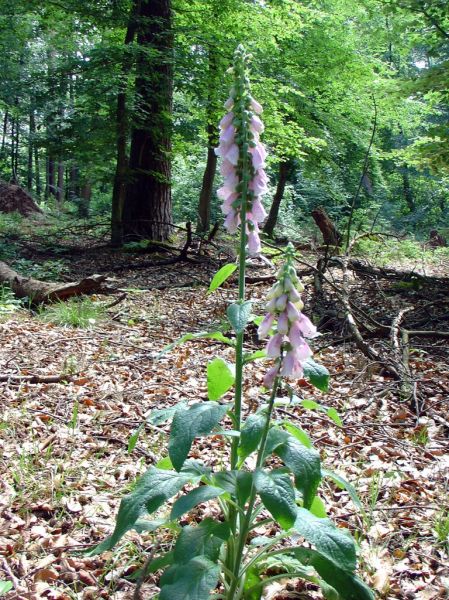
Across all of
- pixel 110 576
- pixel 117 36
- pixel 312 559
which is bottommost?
pixel 110 576

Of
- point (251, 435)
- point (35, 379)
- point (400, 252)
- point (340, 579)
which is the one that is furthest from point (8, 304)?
point (400, 252)

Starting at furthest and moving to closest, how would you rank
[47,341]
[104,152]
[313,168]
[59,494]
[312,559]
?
[313,168]
[104,152]
[47,341]
[59,494]
[312,559]

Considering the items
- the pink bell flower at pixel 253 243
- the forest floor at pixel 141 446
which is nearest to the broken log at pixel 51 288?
the forest floor at pixel 141 446

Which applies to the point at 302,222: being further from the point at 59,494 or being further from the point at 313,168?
the point at 59,494

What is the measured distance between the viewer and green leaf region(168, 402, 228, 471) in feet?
4.63

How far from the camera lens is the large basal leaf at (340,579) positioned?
5.00ft

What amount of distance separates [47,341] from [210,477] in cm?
347

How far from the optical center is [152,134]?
354 inches

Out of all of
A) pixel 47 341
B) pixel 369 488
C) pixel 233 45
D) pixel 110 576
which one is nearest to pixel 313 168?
pixel 233 45

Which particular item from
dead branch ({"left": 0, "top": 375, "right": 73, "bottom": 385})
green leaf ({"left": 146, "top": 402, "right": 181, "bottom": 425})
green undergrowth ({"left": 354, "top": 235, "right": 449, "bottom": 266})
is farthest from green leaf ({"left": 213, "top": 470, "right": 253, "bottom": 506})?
green undergrowth ({"left": 354, "top": 235, "right": 449, "bottom": 266})

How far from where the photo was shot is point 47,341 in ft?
15.3

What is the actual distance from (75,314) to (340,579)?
14.1ft

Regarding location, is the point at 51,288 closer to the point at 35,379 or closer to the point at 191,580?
the point at 35,379

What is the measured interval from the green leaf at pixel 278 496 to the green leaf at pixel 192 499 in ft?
Answer: 0.46
